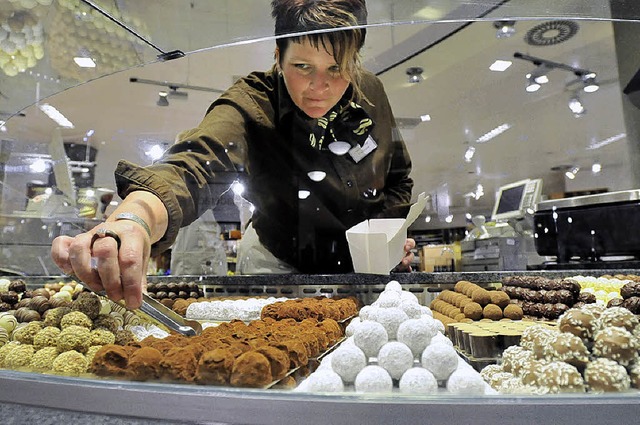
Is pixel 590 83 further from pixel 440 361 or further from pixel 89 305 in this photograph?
pixel 89 305

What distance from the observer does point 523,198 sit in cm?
383

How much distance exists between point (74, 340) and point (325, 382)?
692 millimetres

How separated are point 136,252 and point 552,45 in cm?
388

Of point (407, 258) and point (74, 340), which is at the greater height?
point (407, 258)

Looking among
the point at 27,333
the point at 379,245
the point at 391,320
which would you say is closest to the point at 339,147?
the point at 379,245

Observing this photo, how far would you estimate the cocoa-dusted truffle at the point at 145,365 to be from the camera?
88 cm

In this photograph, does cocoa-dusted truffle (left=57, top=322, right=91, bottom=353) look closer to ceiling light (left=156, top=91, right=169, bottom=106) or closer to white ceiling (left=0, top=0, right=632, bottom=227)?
white ceiling (left=0, top=0, right=632, bottom=227)

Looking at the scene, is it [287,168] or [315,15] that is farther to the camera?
[287,168]

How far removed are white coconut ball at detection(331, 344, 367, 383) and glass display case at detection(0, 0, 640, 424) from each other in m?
0.33

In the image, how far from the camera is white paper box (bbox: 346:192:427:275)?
2426 mm

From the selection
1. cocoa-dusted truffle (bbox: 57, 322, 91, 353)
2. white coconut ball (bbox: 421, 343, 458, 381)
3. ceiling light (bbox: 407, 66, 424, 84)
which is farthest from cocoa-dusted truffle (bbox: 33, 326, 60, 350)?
ceiling light (bbox: 407, 66, 424, 84)

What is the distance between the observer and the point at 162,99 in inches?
87.0

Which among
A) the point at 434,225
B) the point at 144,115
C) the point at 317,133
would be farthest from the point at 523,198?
the point at 144,115

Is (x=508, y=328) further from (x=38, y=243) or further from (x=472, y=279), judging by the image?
(x=38, y=243)
